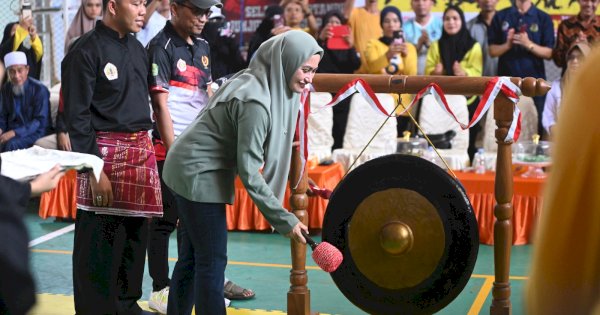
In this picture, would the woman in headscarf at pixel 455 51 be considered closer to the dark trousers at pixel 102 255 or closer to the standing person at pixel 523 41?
the standing person at pixel 523 41

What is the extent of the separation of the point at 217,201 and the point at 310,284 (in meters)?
1.83

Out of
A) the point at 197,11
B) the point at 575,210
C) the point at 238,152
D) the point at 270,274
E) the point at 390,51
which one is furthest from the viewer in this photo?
→ the point at 390,51

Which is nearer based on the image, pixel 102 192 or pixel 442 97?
pixel 102 192

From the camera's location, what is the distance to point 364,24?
291 inches

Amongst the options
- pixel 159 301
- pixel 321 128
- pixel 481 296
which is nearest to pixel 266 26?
pixel 321 128

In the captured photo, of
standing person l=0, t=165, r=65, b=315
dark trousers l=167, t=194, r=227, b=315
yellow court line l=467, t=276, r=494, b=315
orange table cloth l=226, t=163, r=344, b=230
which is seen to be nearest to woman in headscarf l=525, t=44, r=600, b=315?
standing person l=0, t=165, r=65, b=315

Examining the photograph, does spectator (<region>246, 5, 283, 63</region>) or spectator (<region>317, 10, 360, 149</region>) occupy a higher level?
spectator (<region>246, 5, 283, 63</region>)

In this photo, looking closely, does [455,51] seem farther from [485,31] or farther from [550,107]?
[550,107]

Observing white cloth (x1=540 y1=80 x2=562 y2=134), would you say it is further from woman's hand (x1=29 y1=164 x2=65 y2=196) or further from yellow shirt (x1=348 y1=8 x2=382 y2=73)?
woman's hand (x1=29 y1=164 x2=65 y2=196)

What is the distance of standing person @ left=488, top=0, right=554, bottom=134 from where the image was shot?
6.91m

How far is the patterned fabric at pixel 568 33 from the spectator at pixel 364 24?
1.48m

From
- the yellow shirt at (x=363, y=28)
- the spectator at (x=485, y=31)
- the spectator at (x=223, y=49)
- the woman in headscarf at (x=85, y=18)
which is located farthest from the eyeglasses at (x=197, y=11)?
the woman in headscarf at (x=85, y=18)

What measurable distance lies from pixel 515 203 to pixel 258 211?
5.80ft

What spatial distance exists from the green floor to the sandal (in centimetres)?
4
